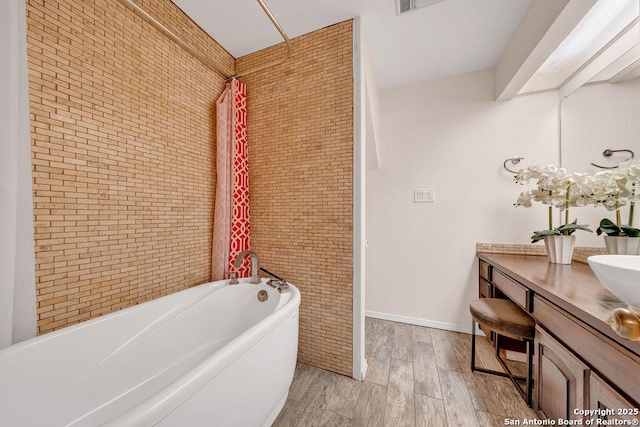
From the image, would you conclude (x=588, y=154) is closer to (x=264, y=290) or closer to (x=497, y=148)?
(x=497, y=148)

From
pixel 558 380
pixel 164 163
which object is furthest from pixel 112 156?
pixel 558 380

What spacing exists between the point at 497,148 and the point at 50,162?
10.4ft

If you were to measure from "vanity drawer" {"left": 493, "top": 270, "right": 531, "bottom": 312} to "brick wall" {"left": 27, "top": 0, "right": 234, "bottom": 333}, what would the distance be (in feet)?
7.30

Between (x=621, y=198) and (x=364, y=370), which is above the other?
(x=621, y=198)

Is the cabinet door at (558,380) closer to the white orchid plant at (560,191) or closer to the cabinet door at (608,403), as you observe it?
the cabinet door at (608,403)

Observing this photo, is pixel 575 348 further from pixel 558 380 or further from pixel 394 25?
pixel 394 25

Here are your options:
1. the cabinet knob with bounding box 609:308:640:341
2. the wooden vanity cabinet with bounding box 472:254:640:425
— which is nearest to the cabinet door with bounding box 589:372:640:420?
the wooden vanity cabinet with bounding box 472:254:640:425

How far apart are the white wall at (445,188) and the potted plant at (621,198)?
725mm

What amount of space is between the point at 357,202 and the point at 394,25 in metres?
1.39

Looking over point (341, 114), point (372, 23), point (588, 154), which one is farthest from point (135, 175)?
point (588, 154)

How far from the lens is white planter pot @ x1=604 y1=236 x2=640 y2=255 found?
48.2 inches

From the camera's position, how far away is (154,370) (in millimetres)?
1248

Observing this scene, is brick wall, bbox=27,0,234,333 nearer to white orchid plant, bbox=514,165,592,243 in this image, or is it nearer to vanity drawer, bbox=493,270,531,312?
vanity drawer, bbox=493,270,531,312

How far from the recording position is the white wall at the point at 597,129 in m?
1.27
